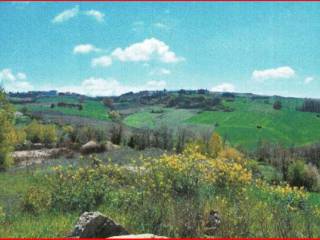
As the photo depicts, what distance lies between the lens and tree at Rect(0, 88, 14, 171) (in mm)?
32688

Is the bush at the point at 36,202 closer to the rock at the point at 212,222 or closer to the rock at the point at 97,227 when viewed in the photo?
the rock at the point at 97,227

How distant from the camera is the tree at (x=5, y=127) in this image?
32688 millimetres

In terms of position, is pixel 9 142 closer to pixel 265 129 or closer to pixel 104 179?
pixel 104 179

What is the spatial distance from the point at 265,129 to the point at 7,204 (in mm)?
102719

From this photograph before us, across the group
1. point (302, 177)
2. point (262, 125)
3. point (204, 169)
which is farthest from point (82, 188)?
point (262, 125)

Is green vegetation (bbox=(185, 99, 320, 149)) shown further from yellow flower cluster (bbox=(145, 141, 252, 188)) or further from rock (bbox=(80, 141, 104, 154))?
yellow flower cluster (bbox=(145, 141, 252, 188))

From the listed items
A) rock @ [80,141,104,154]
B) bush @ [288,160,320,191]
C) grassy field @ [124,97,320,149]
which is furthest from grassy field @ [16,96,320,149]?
rock @ [80,141,104,154]

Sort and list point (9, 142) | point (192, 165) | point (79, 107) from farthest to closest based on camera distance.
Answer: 1. point (79, 107)
2. point (9, 142)
3. point (192, 165)

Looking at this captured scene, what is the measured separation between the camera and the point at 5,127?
32750 mm

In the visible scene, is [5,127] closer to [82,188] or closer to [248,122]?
[82,188]

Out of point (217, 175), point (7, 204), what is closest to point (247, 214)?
point (217, 175)

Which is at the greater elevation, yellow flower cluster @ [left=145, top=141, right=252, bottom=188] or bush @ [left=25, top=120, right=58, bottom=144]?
yellow flower cluster @ [left=145, top=141, right=252, bottom=188]

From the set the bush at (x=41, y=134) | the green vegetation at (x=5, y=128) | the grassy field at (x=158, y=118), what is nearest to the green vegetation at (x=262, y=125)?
the grassy field at (x=158, y=118)

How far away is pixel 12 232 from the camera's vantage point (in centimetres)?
1119
